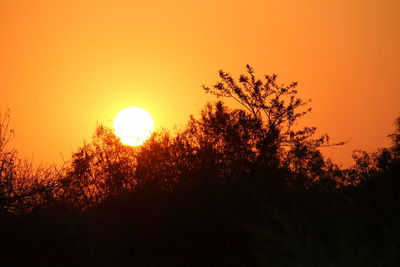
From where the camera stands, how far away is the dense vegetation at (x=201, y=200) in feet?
76.9

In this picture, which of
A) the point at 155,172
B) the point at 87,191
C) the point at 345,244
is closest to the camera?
the point at 345,244

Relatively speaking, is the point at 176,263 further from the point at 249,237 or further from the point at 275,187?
the point at 275,187

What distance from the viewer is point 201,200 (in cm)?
2752

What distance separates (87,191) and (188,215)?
1614cm

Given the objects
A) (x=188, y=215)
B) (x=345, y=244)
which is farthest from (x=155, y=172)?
(x=345, y=244)

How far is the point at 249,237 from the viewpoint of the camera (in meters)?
25.4

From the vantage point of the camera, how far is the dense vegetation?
76.9 ft

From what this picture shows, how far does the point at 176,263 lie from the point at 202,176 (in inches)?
188

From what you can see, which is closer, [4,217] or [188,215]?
[4,217]

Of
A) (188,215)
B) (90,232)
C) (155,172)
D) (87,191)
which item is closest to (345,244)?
(188,215)

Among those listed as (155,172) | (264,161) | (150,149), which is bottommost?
(264,161)

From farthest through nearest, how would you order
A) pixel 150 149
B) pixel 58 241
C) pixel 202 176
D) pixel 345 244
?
pixel 150 149, pixel 202 176, pixel 58 241, pixel 345 244

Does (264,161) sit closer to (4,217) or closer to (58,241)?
(58,241)

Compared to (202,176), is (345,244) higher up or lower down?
lower down
